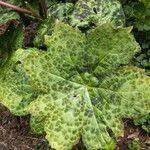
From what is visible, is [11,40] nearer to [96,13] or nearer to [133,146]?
[96,13]

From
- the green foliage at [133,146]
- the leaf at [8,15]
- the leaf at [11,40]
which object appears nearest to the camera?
the leaf at [11,40]

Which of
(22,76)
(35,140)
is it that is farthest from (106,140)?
(35,140)

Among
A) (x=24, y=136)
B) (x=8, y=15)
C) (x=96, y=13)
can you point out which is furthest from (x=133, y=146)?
(x=8, y=15)

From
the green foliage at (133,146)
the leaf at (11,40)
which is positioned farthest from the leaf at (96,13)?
the green foliage at (133,146)

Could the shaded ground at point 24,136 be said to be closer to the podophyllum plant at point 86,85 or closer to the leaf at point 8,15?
the leaf at point 8,15

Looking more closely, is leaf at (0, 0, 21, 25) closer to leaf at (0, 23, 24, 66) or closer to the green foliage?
leaf at (0, 23, 24, 66)

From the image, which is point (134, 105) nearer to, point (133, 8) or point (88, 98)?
point (88, 98)

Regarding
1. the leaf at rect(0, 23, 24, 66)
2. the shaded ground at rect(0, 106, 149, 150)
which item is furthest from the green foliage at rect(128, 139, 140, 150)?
the leaf at rect(0, 23, 24, 66)

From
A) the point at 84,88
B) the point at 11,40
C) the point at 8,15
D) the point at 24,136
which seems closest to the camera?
the point at 84,88
